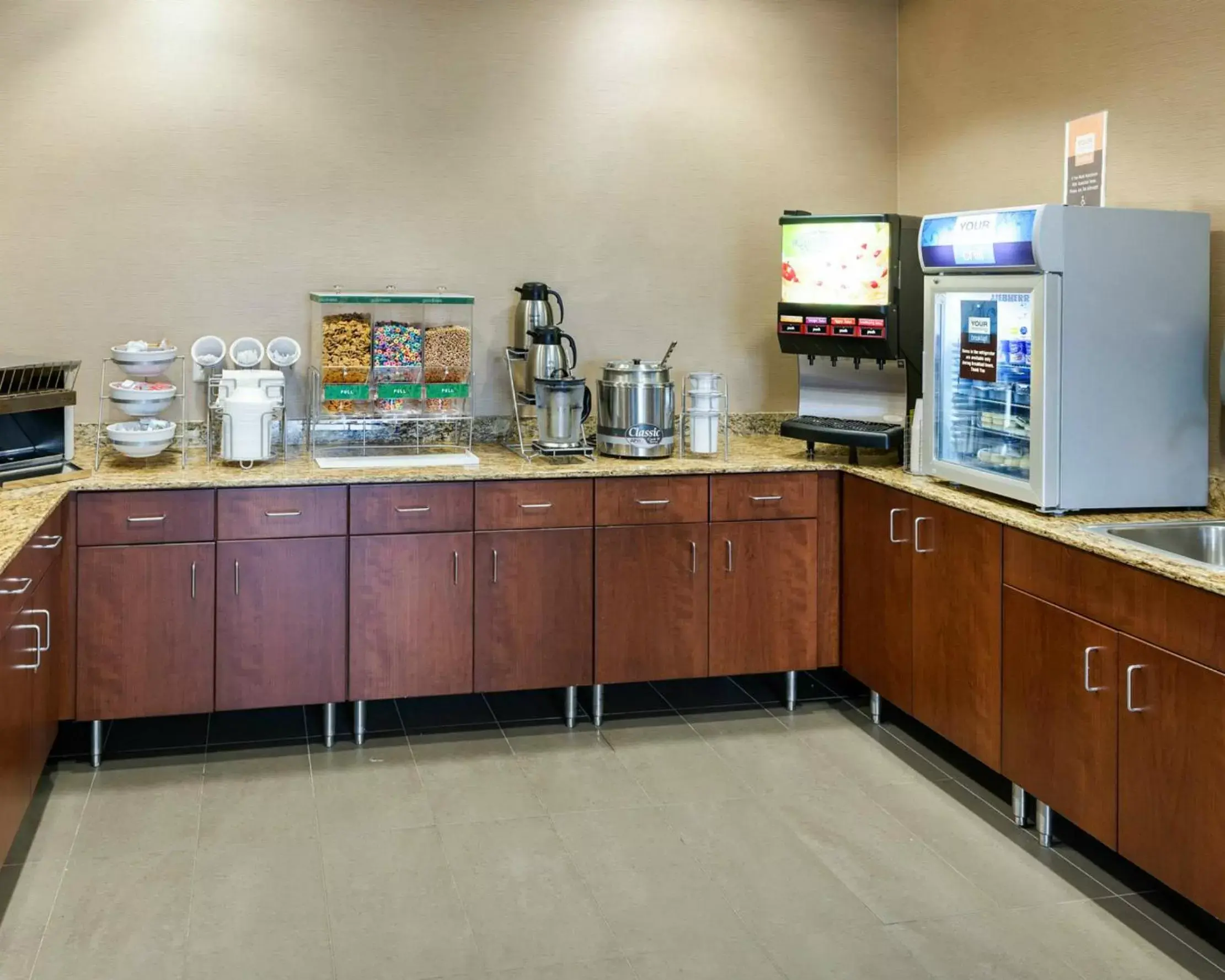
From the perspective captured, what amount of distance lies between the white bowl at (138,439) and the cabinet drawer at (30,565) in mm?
387

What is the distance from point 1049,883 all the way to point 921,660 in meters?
0.91

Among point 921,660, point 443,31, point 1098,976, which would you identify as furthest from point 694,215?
point 1098,976

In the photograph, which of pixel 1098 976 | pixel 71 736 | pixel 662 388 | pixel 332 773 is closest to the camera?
pixel 1098 976

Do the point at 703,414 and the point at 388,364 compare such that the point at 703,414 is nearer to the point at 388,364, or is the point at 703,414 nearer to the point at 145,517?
the point at 388,364

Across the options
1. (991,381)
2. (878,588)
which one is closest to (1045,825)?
(878,588)

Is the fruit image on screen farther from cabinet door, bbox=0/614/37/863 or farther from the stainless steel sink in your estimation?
cabinet door, bbox=0/614/37/863

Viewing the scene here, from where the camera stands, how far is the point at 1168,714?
2.80 meters

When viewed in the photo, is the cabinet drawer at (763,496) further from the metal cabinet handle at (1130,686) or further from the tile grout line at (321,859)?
the metal cabinet handle at (1130,686)

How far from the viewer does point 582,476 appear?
4203 millimetres

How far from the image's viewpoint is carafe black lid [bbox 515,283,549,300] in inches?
181

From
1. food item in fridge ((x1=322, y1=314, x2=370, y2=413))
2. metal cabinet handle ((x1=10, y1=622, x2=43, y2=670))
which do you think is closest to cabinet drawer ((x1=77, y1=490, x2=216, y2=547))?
metal cabinet handle ((x1=10, y1=622, x2=43, y2=670))

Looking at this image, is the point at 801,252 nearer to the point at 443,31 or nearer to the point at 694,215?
the point at 694,215

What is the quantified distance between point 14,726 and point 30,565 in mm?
396

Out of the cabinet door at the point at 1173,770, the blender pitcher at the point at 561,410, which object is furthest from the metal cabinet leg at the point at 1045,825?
the blender pitcher at the point at 561,410
